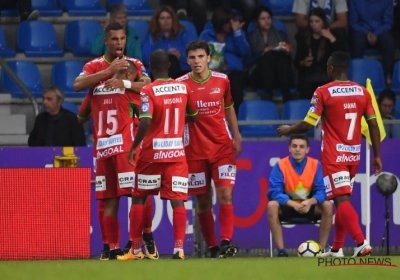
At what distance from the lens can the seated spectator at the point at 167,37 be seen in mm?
17062

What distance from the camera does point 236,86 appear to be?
17.0 meters

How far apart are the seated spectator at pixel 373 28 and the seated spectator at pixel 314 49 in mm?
476

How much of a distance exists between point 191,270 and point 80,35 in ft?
27.2

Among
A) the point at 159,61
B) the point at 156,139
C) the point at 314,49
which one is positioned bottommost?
the point at 156,139

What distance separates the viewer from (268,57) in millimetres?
17141

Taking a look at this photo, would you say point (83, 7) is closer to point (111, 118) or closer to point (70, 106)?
point (70, 106)

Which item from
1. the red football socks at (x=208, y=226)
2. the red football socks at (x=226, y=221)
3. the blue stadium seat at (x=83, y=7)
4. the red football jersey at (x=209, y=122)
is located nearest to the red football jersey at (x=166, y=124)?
the red football jersey at (x=209, y=122)

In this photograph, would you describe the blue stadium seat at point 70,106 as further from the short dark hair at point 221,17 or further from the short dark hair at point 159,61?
Answer: the short dark hair at point 159,61

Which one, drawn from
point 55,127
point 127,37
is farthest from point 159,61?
point 127,37

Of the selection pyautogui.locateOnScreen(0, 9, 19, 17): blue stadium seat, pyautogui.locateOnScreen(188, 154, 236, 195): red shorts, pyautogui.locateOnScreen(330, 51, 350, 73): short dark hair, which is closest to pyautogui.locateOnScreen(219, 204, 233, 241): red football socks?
pyautogui.locateOnScreen(188, 154, 236, 195): red shorts

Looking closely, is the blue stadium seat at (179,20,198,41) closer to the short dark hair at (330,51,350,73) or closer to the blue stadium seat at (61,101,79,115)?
the blue stadium seat at (61,101,79,115)

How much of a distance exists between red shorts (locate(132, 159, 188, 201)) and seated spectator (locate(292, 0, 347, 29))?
6487 millimetres

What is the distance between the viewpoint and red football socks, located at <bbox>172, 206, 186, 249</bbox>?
38.7 ft

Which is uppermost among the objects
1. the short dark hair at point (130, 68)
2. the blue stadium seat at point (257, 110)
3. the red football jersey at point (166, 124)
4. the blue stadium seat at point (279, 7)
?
the blue stadium seat at point (279, 7)
